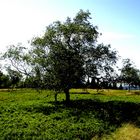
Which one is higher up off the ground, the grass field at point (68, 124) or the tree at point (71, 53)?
the tree at point (71, 53)

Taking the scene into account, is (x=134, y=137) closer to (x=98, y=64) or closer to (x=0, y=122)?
(x=0, y=122)

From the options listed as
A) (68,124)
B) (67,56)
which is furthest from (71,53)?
(68,124)

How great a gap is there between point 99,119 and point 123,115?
678 cm

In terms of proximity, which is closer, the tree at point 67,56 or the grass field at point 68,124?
the grass field at point 68,124

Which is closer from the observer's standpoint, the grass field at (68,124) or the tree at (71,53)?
the grass field at (68,124)

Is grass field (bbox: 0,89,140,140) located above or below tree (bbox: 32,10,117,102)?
below

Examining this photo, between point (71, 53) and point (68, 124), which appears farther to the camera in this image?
point (71, 53)

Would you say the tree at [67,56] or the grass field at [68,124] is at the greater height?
the tree at [67,56]

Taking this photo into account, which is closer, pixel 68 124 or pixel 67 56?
pixel 68 124

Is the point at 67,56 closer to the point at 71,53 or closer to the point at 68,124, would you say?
the point at 71,53

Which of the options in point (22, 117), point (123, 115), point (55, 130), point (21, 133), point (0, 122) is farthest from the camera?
point (123, 115)

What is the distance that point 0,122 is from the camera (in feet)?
107

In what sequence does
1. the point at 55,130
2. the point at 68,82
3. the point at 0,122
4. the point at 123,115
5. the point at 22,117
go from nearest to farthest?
the point at 55,130 → the point at 0,122 → the point at 22,117 → the point at 123,115 → the point at 68,82

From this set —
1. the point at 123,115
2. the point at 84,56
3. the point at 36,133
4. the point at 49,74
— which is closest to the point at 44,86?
the point at 49,74
